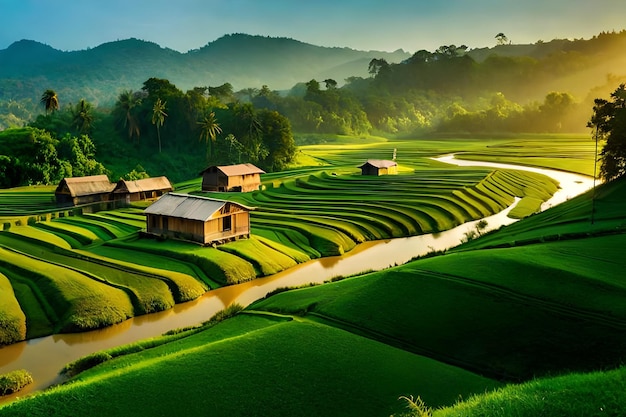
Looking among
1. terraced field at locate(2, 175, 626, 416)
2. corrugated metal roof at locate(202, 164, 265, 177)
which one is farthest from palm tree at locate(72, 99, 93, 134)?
terraced field at locate(2, 175, 626, 416)

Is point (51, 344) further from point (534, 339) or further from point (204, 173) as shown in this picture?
point (204, 173)

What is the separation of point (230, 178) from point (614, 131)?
4460 centimetres

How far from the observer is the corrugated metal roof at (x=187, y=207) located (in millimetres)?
39906

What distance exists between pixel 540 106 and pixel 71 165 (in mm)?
126212

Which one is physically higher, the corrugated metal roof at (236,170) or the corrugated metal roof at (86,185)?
the corrugated metal roof at (236,170)

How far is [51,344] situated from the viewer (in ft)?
87.1

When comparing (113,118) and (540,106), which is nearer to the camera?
(113,118)

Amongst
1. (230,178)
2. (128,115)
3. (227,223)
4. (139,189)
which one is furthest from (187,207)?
(128,115)

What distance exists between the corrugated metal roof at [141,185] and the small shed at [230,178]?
258 inches

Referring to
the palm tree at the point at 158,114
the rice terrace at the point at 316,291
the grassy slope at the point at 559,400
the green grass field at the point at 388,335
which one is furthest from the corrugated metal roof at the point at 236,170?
the grassy slope at the point at 559,400

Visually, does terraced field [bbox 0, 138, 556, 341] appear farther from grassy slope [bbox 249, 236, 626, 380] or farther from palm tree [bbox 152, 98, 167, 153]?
palm tree [bbox 152, 98, 167, 153]

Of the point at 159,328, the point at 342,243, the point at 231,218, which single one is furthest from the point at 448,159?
the point at 159,328

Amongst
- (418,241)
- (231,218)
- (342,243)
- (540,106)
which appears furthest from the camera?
(540,106)

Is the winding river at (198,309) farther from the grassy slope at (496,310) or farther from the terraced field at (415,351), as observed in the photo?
the grassy slope at (496,310)
